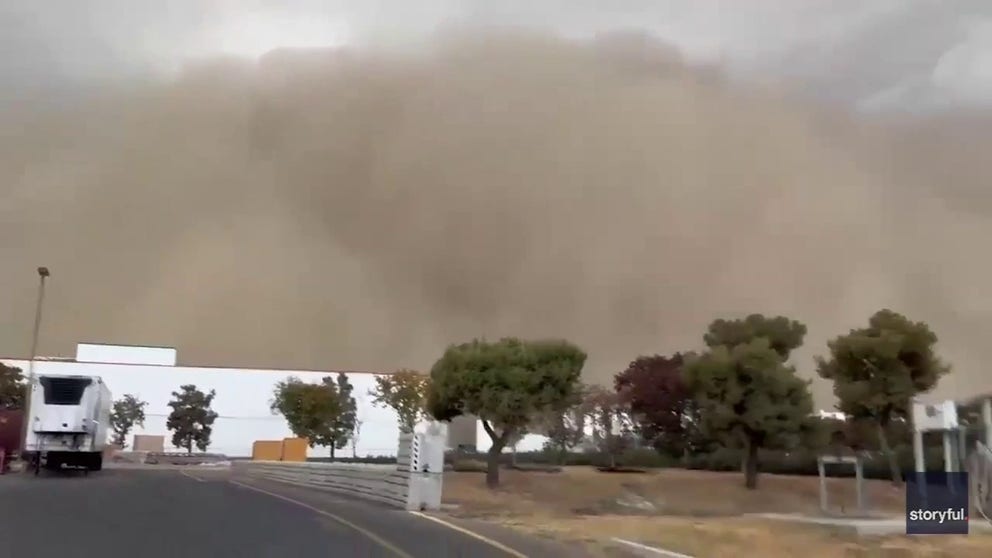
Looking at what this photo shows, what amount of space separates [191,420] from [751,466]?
6446 cm

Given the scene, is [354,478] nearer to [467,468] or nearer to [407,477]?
[407,477]

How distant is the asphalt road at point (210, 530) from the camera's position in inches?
497

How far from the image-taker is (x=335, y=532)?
1608 centimetres

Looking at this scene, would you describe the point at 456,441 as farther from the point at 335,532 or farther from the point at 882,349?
the point at 335,532

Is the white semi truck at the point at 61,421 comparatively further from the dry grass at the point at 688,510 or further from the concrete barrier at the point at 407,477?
the dry grass at the point at 688,510

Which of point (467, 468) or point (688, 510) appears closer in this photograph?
point (688, 510)

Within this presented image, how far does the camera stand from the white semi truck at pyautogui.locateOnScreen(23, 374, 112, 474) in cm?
3916

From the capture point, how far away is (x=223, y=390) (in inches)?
4146

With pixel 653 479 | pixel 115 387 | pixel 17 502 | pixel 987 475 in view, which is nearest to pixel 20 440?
pixel 17 502

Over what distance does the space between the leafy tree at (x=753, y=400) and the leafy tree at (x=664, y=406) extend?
1505 centimetres

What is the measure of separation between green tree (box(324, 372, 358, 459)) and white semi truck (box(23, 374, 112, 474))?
41086 mm

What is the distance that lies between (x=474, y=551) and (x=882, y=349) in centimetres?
3034

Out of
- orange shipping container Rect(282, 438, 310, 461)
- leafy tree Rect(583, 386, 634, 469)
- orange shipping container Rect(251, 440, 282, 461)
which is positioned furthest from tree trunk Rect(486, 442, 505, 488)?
leafy tree Rect(583, 386, 634, 469)

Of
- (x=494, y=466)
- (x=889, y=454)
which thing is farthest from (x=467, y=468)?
(x=889, y=454)
